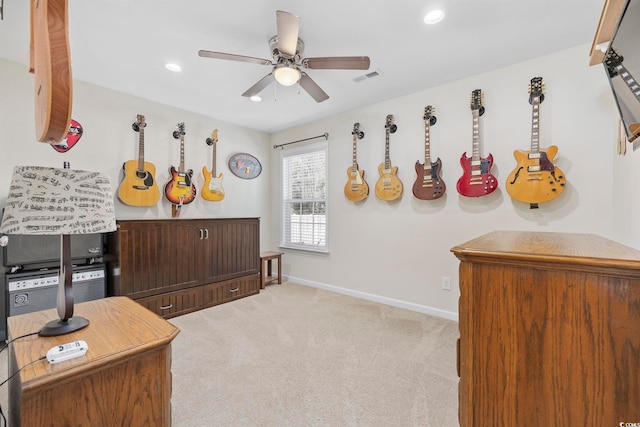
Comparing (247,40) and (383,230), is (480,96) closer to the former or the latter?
(383,230)

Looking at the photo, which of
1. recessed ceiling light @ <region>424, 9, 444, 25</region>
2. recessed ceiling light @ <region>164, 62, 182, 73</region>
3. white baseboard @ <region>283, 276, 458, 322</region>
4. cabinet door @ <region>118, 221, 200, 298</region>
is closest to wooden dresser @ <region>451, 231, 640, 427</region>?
recessed ceiling light @ <region>424, 9, 444, 25</region>

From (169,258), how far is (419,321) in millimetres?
2819

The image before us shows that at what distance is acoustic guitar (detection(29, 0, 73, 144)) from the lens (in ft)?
2.04

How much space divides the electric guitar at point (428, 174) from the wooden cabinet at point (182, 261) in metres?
2.26

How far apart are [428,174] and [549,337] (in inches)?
97.5

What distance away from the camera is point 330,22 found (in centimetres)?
197

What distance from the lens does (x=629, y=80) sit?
1.10m

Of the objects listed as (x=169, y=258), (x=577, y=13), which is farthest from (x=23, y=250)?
(x=577, y=13)

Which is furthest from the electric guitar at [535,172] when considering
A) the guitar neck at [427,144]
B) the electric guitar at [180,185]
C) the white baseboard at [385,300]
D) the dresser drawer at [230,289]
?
the electric guitar at [180,185]

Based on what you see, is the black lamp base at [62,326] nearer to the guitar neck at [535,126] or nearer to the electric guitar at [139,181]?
the electric guitar at [139,181]

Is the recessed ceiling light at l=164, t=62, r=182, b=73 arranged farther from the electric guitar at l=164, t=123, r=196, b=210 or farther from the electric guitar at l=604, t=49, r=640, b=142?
the electric guitar at l=604, t=49, r=640, b=142

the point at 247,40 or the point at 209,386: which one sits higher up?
the point at 247,40

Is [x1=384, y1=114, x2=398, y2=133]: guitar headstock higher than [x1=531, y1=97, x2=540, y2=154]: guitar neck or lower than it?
higher

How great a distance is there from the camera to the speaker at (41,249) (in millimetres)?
2260
